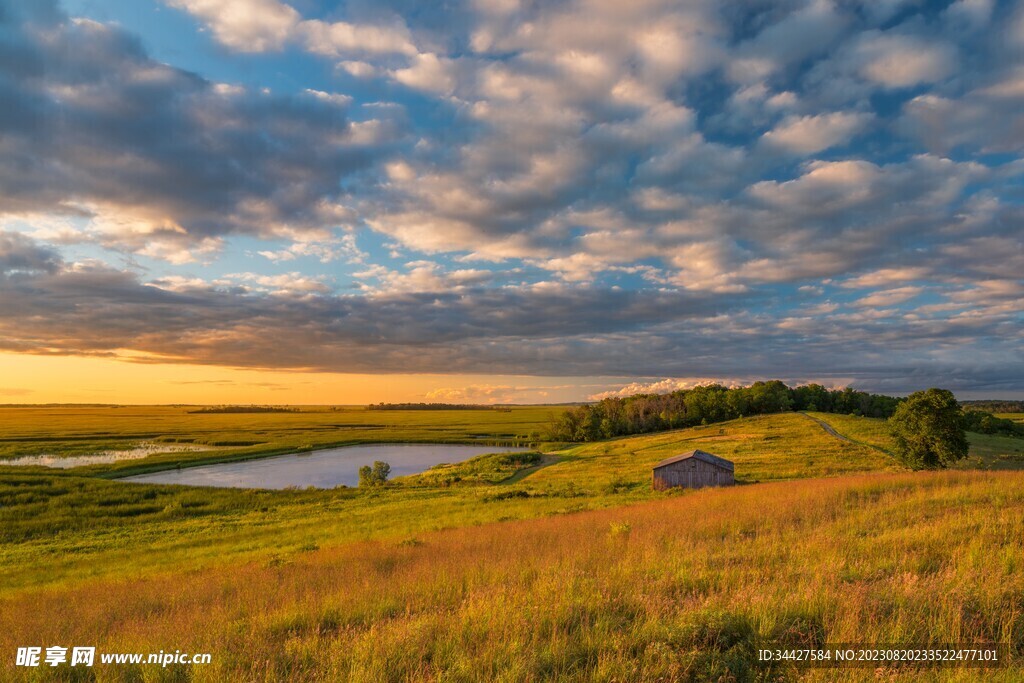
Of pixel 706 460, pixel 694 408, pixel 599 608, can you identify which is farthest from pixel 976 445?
pixel 599 608

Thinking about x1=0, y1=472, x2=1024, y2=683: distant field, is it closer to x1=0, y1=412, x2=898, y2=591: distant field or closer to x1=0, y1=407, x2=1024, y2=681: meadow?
x1=0, y1=407, x2=1024, y2=681: meadow

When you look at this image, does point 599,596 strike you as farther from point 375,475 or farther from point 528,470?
point 528,470

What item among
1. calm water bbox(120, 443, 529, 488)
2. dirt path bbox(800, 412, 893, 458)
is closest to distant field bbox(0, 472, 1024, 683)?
dirt path bbox(800, 412, 893, 458)

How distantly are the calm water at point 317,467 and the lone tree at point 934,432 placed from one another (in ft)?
202

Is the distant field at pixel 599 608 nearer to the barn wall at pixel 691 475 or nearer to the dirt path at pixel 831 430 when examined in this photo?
the barn wall at pixel 691 475

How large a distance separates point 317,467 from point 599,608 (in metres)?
84.0

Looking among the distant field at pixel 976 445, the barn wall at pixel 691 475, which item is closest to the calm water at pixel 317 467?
the barn wall at pixel 691 475

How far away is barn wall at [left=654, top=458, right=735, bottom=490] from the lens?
133ft

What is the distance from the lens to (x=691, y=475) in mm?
41031

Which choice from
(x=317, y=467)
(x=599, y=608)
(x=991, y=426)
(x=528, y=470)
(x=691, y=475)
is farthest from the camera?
(x=991, y=426)

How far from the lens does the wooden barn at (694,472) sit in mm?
40500

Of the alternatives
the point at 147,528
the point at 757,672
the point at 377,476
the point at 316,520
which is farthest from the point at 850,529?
the point at 377,476

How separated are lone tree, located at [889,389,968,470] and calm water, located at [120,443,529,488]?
61.6m

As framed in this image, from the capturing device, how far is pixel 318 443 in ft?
374
